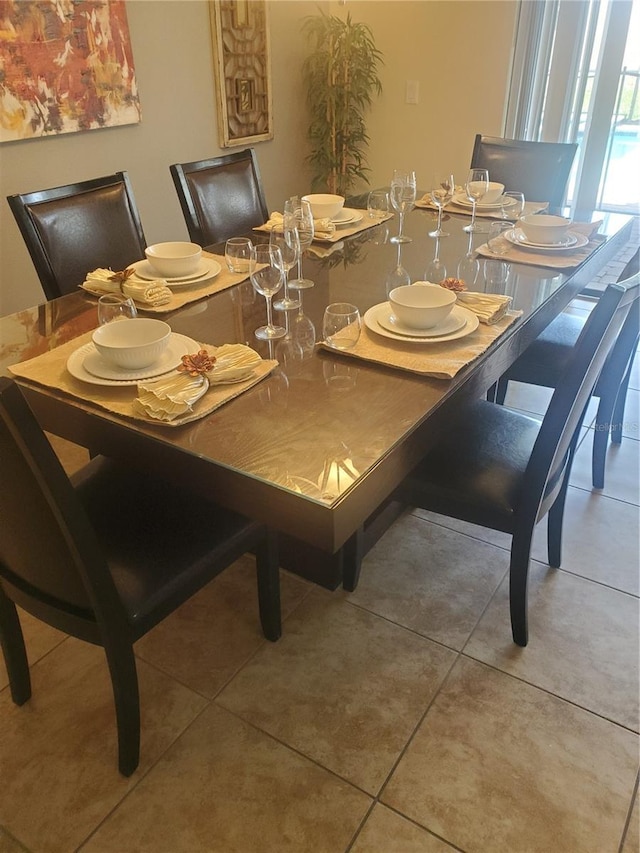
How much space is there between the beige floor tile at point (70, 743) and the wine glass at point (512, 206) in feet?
5.98

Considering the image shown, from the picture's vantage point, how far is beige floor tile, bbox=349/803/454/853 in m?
1.26

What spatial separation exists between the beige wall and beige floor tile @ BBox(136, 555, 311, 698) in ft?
5.85

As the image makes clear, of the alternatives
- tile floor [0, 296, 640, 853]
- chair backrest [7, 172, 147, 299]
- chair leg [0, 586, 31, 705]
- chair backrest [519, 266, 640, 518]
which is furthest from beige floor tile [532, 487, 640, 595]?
chair backrest [7, 172, 147, 299]

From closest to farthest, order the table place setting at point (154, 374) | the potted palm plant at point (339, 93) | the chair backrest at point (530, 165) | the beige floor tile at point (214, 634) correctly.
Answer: the table place setting at point (154, 374) → the beige floor tile at point (214, 634) → the chair backrest at point (530, 165) → the potted palm plant at point (339, 93)

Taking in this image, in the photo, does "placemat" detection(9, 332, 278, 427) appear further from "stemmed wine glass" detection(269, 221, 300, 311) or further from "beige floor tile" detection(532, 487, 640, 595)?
"beige floor tile" detection(532, 487, 640, 595)

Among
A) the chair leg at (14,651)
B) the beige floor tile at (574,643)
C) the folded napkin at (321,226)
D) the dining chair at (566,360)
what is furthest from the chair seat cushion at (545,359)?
the chair leg at (14,651)

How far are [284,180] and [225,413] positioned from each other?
3.33 m

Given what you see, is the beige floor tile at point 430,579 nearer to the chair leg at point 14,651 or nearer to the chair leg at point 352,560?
the chair leg at point 352,560

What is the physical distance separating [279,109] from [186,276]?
2.59 meters

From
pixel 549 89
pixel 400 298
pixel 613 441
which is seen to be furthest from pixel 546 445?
pixel 549 89

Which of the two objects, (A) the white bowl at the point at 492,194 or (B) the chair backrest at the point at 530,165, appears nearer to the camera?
(A) the white bowl at the point at 492,194

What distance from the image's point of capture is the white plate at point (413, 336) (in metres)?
1.42

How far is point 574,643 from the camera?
5.56 feet

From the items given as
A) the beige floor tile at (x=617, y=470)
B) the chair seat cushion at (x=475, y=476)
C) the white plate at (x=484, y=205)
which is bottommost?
the beige floor tile at (x=617, y=470)
